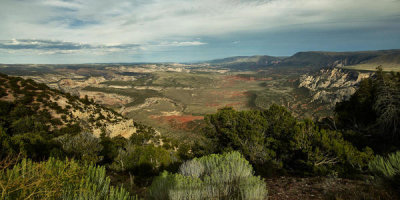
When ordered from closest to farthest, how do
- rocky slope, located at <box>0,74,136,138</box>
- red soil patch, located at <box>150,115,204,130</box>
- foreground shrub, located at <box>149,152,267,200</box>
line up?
foreground shrub, located at <box>149,152,267,200</box>
rocky slope, located at <box>0,74,136,138</box>
red soil patch, located at <box>150,115,204,130</box>

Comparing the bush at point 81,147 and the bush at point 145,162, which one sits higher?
the bush at point 81,147

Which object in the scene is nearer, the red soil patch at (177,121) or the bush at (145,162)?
the bush at (145,162)

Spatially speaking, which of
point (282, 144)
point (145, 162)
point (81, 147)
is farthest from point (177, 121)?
point (282, 144)

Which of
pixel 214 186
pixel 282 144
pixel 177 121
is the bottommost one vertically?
pixel 177 121

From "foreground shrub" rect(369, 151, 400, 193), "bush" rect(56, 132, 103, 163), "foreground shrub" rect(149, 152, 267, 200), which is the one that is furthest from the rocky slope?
"foreground shrub" rect(369, 151, 400, 193)

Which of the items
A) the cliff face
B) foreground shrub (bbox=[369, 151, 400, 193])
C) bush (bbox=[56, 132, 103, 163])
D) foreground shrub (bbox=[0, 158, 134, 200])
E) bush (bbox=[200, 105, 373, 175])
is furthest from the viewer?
the cliff face

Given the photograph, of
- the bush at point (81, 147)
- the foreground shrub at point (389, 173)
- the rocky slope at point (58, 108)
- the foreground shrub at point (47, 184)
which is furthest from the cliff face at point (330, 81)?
the foreground shrub at point (47, 184)

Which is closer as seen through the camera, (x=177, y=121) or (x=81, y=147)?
(x=81, y=147)

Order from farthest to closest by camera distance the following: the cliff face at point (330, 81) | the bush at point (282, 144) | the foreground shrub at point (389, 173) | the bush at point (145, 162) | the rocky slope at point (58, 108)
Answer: the cliff face at point (330, 81)
the rocky slope at point (58, 108)
the bush at point (145, 162)
the bush at point (282, 144)
the foreground shrub at point (389, 173)

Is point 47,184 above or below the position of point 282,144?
above

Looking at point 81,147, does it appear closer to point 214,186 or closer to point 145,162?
point 145,162

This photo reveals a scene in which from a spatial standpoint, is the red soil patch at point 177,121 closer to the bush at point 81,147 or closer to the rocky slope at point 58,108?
the rocky slope at point 58,108

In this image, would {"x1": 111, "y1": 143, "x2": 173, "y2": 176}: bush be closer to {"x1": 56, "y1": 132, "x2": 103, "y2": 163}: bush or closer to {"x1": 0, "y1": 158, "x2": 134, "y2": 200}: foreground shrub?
{"x1": 56, "y1": 132, "x2": 103, "y2": 163}: bush

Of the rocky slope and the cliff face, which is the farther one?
the cliff face
